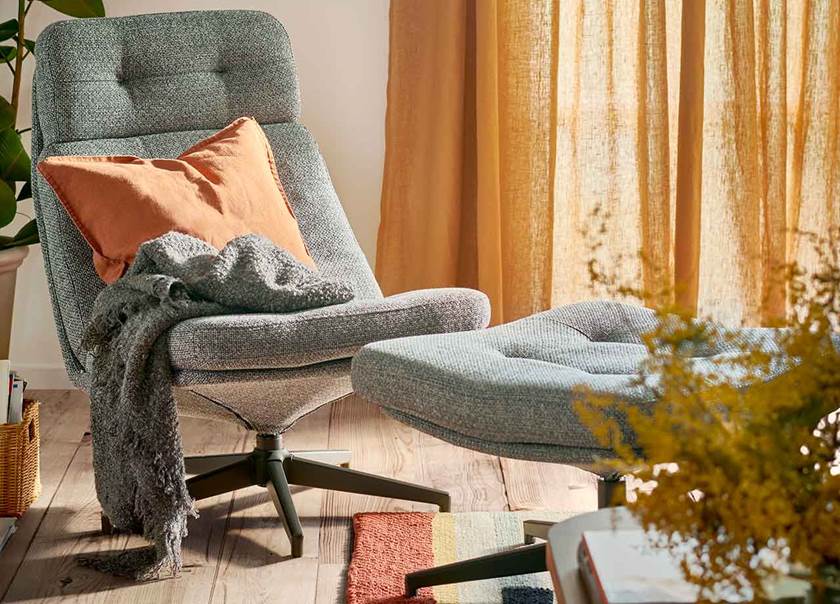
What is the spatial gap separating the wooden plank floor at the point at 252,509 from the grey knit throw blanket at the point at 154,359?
9cm

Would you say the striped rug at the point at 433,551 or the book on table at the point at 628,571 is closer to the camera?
the book on table at the point at 628,571

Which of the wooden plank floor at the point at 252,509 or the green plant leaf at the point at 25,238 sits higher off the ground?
the green plant leaf at the point at 25,238

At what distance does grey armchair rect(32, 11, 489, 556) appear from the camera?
1.82m

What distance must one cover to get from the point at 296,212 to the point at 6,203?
2.05 feet

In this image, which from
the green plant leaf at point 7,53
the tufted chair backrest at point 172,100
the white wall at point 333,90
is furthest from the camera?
the white wall at point 333,90

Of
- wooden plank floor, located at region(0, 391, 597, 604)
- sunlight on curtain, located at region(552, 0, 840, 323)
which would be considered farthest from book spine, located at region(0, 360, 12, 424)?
sunlight on curtain, located at region(552, 0, 840, 323)

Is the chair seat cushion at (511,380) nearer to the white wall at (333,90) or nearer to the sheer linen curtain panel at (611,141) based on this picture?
the sheer linen curtain panel at (611,141)

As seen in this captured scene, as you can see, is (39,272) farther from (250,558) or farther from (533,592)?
(533,592)

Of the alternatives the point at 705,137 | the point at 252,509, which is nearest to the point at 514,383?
the point at 252,509

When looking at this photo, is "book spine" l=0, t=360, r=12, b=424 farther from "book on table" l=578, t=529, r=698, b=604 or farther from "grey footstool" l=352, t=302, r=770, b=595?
"book on table" l=578, t=529, r=698, b=604

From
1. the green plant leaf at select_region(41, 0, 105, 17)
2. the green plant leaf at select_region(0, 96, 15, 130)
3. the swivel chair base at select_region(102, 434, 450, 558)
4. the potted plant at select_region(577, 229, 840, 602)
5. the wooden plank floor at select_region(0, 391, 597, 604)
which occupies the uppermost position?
the green plant leaf at select_region(41, 0, 105, 17)

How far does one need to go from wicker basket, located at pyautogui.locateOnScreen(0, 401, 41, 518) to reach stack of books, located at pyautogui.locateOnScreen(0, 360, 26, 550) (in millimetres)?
19

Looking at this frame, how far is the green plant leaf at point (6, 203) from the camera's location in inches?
96.6


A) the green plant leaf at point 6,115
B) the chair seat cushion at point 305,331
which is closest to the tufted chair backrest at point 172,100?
the green plant leaf at point 6,115
